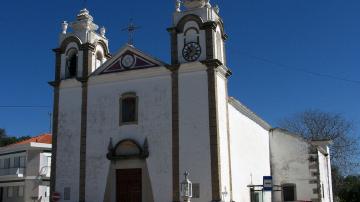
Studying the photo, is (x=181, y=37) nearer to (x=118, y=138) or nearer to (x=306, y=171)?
(x=118, y=138)

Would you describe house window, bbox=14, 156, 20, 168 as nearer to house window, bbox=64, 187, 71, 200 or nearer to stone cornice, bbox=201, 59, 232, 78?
house window, bbox=64, 187, 71, 200

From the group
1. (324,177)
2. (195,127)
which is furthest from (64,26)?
(324,177)

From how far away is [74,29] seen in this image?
29.9 metres

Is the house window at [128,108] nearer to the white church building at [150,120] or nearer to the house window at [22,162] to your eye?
the white church building at [150,120]

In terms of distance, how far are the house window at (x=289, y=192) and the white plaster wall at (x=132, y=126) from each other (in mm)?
12563

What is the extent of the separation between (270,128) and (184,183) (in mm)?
16204

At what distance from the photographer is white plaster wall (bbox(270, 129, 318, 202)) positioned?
33250 mm

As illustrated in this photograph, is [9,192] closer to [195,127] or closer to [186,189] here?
[195,127]

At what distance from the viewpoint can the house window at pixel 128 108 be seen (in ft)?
86.9

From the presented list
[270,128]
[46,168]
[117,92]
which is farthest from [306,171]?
[46,168]

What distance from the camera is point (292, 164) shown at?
34250mm

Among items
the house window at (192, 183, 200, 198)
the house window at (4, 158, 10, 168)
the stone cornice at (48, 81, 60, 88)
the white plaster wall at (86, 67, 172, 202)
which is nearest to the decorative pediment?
the white plaster wall at (86, 67, 172, 202)

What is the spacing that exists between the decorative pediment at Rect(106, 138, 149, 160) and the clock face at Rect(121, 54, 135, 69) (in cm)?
445

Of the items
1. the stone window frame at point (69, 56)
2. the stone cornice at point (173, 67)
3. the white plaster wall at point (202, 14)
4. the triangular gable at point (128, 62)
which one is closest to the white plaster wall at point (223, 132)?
the stone cornice at point (173, 67)
